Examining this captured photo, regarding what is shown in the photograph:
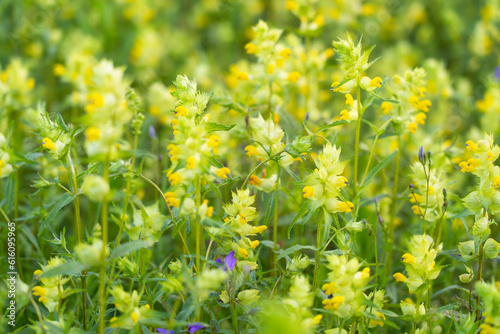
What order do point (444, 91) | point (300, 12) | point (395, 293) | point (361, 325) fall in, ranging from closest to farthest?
point (361, 325) → point (395, 293) → point (300, 12) → point (444, 91)

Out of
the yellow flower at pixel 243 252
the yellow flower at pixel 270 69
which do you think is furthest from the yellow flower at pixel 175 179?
the yellow flower at pixel 270 69

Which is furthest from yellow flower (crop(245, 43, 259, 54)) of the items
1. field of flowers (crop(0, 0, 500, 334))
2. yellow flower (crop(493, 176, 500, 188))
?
yellow flower (crop(493, 176, 500, 188))

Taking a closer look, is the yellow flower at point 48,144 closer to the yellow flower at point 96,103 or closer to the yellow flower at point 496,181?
the yellow flower at point 96,103

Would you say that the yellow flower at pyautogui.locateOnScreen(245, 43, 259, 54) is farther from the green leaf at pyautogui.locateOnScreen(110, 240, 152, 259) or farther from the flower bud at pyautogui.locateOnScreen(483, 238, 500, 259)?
the flower bud at pyautogui.locateOnScreen(483, 238, 500, 259)

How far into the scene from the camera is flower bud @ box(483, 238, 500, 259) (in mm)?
1534

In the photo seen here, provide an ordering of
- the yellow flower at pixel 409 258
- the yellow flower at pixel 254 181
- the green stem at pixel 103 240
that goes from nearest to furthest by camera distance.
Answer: the green stem at pixel 103 240
the yellow flower at pixel 409 258
the yellow flower at pixel 254 181

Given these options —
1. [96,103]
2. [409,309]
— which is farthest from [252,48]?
[409,309]

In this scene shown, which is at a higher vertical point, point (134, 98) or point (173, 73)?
point (173, 73)

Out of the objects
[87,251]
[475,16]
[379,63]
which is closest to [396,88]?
[87,251]

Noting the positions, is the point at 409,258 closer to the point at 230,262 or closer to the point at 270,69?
the point at 230,262

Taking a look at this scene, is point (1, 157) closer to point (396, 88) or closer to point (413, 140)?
point (396, 88)

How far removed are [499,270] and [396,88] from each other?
89 centimetres

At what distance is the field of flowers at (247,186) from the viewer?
132cm

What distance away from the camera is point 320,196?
1470 mm
